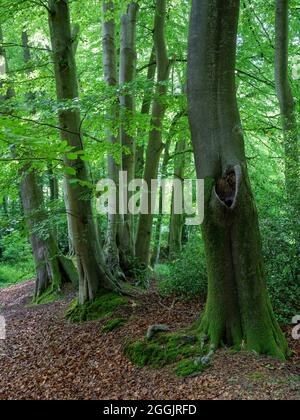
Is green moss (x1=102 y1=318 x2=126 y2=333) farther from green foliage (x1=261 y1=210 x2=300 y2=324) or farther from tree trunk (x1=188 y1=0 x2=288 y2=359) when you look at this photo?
green foliage (x1=261 y1=210 x2=300 y2=324)

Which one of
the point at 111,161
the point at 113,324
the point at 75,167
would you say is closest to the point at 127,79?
the point at 111,161

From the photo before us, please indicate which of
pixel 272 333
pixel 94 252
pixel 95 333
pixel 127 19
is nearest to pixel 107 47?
pixel 127 19

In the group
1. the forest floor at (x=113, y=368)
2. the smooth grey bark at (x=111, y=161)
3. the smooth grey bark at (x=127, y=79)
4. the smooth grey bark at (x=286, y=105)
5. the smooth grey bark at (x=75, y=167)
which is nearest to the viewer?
the forest floor at (x=113, y=368)

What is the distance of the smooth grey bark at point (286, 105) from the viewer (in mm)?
6406

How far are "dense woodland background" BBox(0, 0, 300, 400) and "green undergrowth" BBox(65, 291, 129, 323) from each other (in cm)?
16

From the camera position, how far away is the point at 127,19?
9.41 m

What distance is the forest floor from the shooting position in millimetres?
4051

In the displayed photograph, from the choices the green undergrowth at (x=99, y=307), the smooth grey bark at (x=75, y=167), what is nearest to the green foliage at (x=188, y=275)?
the green undergrowth at (x=99, y=307)

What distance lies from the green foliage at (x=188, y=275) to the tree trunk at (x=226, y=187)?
241 centimetres

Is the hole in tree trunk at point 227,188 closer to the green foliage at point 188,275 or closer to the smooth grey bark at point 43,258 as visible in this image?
the green foliage at point 188,275

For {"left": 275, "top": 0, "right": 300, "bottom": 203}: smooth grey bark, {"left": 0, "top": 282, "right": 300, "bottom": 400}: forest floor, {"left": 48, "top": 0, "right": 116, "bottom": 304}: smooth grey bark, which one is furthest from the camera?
{"left": 48, "top": 0, "right": 116, "bottom": 304}: smooth grey bark

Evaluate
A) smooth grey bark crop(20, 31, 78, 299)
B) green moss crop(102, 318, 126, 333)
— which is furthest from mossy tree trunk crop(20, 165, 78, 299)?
green moss crop(102, 318, 126, 333)

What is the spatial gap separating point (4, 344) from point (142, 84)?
541 cm

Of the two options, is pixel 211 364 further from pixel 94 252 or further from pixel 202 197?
pixel 94 252
